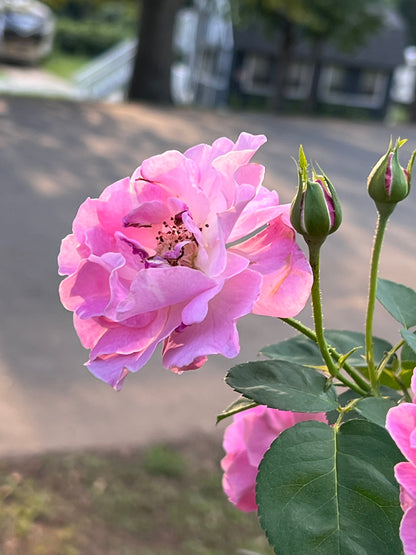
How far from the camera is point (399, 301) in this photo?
2.23 feet

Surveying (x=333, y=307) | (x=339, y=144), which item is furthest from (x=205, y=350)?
(x=339, y=144)

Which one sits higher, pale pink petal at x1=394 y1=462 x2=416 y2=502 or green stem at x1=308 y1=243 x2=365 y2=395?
green stem at x1=308 y1=243 x2=365 y2=395

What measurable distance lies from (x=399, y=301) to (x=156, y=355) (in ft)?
9.51

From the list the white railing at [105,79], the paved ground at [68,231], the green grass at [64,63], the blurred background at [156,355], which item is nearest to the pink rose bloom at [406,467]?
the blurred background at [156,355]

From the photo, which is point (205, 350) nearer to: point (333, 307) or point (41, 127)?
point (333, 307)

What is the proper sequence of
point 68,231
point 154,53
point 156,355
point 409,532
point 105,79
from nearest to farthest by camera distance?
1. point 409,532
2. point 156,355
3. point 68,231
4. point 154,53
5. point 105,79

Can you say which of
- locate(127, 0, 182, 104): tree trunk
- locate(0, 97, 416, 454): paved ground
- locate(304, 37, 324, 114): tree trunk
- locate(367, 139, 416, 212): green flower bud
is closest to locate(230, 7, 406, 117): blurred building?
locate(304, 37, 324, 114): tree trunk

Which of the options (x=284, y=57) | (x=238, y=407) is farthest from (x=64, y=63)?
(x=238, y=407)

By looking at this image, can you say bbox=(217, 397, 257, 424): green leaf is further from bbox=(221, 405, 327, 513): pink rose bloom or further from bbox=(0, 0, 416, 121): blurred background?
bbox=(0, 0, 416, 121): blurred background

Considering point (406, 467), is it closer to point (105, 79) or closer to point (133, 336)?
point (133, 336)

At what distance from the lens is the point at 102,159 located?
7660 millimetres

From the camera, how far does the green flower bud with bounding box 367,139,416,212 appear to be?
0.54 meters

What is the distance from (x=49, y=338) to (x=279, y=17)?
42.2 feet

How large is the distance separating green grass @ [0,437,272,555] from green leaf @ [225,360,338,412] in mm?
1970
